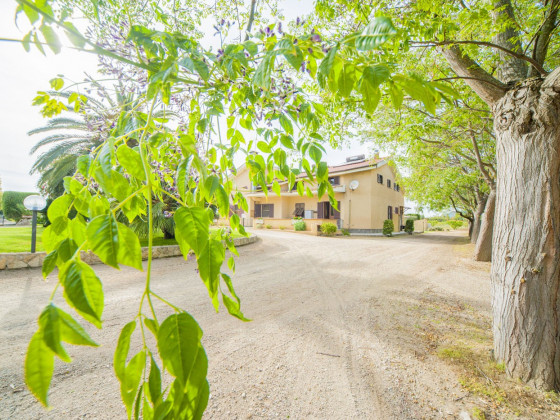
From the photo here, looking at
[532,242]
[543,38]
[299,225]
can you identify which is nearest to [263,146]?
[532,242]

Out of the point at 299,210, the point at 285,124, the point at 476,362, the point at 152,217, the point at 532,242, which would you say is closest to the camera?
the point at 152,217

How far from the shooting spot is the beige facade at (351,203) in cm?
2053

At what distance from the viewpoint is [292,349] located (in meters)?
2.96

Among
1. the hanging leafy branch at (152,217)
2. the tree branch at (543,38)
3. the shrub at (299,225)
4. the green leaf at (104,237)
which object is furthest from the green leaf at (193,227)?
the shrub at (299,225)

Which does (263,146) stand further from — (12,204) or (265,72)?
(12,204)

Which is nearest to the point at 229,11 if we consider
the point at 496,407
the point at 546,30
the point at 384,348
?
the point at 546,30

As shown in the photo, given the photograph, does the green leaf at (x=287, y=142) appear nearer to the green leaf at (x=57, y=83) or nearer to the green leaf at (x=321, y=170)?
the green leaf at (x=321, y=170)

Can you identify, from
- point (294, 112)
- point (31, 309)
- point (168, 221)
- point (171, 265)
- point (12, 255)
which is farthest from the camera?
point (168, 221)

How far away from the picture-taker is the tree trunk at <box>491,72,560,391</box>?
2.45 metres

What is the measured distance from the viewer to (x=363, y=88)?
0.66m

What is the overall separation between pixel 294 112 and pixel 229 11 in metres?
4.65

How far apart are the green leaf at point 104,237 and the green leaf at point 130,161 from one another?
0.15 meters

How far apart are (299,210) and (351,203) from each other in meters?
5.35

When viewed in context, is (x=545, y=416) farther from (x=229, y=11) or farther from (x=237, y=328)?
(x=229, y=11)
